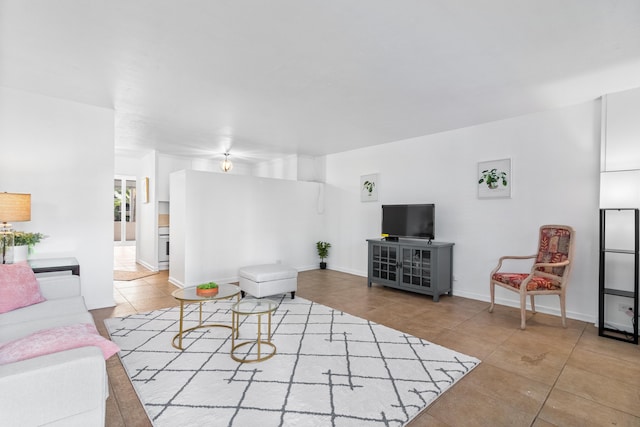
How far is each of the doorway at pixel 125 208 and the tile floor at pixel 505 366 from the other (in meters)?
4.71

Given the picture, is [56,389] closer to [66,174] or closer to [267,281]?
[267,281]

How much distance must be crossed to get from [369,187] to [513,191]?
2543 millimetres

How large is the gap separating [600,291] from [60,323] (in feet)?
16.4

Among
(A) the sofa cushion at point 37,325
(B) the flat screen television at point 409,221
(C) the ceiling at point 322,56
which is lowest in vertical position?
(A) the sofa cushion at point 37,325

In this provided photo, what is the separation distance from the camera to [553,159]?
13.3ft

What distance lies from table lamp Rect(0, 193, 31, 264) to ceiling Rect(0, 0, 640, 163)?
1.24 m

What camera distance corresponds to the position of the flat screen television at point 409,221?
16.4ft

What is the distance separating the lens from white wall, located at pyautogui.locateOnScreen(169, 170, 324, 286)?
5344 mm

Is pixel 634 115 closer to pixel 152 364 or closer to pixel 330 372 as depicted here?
pixel 330 372

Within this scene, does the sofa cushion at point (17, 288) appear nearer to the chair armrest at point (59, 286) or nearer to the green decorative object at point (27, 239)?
the chair armrest at point (59, 286)

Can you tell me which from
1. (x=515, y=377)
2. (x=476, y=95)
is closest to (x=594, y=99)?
(x=476, y=95)

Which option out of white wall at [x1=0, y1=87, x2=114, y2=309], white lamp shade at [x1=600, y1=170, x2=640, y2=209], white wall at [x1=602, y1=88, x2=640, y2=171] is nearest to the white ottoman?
white wall at [x1=0, y1=87, x2=114, y2=309]

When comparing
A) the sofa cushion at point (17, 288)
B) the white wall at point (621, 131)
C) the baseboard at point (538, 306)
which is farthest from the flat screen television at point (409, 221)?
the sofa cushion at point (17, 288)

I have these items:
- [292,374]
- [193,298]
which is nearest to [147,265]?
[193,298]
